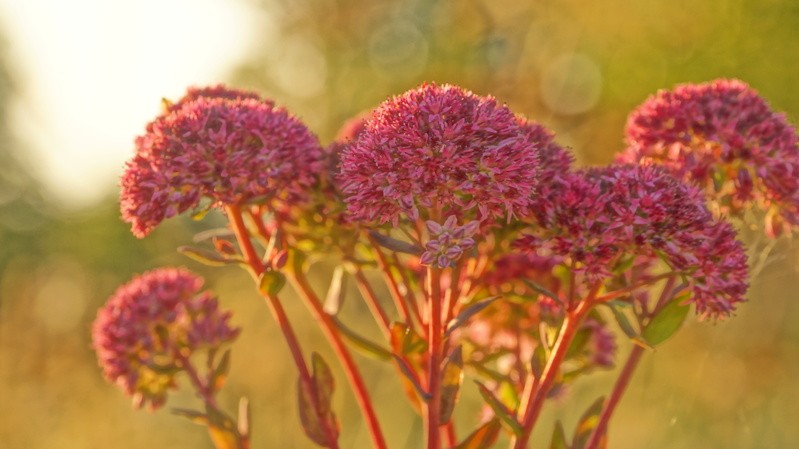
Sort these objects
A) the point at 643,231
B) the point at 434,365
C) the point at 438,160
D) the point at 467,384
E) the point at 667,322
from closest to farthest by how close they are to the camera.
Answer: the point at 438,160 < the point at 643,231 < the point at 434,365 < the point at 667,322 < the point at 467,384

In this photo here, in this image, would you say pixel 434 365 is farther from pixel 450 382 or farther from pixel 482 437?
pixel 482 437

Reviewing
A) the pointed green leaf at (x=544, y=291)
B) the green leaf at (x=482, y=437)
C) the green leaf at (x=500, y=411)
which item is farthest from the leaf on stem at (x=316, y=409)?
the pointed green leaf at (x=544, y=291)

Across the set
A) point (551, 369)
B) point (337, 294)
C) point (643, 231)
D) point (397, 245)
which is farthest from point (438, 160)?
point (337, 294)

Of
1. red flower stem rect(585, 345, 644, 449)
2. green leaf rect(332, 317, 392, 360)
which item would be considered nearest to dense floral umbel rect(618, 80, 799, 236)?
red flower stem rect(585, 345, 644, 449)

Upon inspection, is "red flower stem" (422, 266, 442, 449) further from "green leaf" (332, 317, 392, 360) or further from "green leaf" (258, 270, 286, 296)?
"green leaf" (258, 270, 286, 296)

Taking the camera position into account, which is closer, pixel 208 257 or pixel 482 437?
pixel 482 437

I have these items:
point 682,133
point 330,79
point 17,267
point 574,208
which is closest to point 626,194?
point 574,208
